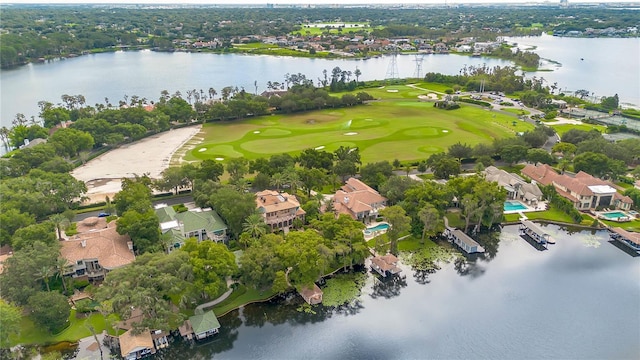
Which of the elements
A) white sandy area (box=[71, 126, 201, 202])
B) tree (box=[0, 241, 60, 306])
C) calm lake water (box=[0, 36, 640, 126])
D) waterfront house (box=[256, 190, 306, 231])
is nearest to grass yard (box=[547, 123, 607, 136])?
calm lake water (box=[0, 36, 640, 126])

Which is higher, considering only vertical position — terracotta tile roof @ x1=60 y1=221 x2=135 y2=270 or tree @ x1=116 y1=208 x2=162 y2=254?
A: tree @ x1=116 y1=208 x2=162 y2=254

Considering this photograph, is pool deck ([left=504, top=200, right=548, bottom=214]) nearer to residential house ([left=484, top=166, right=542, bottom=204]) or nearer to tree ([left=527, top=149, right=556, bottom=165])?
residential house ([left=484, top=166, right=542, bottom=204])

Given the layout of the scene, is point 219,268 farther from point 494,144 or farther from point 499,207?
point 494,144

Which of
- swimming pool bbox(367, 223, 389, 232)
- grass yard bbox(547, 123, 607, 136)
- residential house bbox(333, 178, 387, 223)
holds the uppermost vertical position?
residential house bbox(333, 178, 387, 223)

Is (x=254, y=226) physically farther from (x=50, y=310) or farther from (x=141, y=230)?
(x=50, y=310)

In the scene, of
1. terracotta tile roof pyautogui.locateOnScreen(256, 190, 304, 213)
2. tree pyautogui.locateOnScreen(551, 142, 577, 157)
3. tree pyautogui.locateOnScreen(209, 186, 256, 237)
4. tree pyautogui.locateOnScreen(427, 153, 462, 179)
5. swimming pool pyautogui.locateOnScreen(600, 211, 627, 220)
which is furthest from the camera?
tree pyautogui.locateOnScreen(551, 142, 577, 157)

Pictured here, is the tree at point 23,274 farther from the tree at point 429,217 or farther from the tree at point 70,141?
the tree at point 70,141

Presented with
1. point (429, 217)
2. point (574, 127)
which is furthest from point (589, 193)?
point (574, 127)
